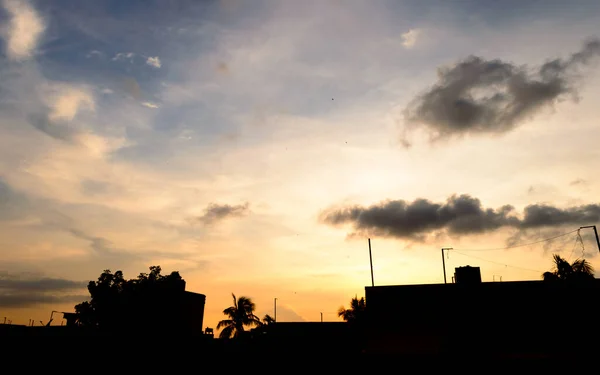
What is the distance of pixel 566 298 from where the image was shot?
978 inches

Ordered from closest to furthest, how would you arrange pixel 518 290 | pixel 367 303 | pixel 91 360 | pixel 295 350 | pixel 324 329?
pixel 91 360
pixel 295 350
pixel 518 290
pixel 367 303
pixel 324 329

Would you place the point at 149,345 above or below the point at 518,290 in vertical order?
below

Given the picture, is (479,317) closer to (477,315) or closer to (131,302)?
(477,315)

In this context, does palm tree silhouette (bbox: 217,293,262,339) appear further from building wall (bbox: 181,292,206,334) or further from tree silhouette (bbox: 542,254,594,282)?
tree silhouette (bbox: 542,254,594,282)

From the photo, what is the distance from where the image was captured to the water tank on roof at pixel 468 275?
27172mm

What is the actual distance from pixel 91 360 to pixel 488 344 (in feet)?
75.8

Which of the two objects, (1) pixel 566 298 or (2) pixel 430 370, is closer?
(2) pixel 430 370

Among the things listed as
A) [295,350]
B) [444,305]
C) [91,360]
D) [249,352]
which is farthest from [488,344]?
[91,360]

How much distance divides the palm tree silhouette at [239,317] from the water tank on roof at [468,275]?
34953 mm

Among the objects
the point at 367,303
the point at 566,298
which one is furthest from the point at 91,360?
the point at 566,298

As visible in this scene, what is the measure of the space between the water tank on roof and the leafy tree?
23.6 m

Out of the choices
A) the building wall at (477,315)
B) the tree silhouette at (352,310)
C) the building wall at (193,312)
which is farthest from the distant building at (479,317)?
the tree silhouette at (352,310)

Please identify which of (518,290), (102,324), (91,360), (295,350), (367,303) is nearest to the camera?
(91,360)

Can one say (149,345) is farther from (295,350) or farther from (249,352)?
(295,350)
